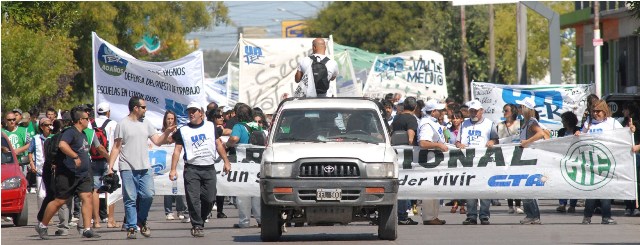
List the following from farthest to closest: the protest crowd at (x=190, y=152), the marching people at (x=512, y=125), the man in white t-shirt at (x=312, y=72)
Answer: the marching people at (x=512, y=125) < the man in white t-shirt at (x=312, y=72) < the protest crowd at (x=190, y=152)

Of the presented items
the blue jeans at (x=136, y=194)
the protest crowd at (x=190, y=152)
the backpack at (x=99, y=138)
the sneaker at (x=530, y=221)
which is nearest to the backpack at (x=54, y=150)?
the protest crowd at (x=190, y=152)

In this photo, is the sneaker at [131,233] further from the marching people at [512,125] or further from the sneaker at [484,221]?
the marching people at [512,125]

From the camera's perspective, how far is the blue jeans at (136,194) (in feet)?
59.8

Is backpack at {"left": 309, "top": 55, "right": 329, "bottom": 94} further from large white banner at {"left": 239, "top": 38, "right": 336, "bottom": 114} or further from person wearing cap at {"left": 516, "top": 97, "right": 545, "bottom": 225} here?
large white banner at {"left": 239, "top": 38, "right": 336, "bottom": 114}

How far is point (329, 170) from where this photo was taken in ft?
53.8

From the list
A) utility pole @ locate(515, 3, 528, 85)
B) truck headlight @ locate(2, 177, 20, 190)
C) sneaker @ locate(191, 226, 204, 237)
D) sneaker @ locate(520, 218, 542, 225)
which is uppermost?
utility pole @ locate(515, 3, 528, 85)

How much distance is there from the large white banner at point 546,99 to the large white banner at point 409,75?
1408cm

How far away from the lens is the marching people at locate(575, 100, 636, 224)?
20.2 metres

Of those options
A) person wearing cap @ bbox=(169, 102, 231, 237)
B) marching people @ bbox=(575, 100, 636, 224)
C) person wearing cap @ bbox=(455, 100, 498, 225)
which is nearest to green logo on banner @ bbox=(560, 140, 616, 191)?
marching people @ bbox=(575, 100, 636, 224)

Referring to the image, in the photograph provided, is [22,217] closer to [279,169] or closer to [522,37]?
[279,169]

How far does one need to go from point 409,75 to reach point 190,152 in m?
24.0

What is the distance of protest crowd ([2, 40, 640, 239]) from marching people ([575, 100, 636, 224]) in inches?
0.5

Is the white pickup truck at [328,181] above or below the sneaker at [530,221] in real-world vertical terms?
above

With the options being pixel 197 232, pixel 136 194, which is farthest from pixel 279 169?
pixel 136 194
